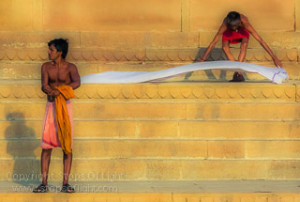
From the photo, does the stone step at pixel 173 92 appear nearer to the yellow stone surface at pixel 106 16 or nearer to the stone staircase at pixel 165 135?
the stone staircase at pixel 165 135

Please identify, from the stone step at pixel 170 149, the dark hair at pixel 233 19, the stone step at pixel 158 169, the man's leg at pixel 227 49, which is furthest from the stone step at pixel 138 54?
the stone step at pixel 158 169

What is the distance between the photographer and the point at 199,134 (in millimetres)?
12164

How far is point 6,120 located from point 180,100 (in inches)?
98.9

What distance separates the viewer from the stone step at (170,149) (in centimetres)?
1206

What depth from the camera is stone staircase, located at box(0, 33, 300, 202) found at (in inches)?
470

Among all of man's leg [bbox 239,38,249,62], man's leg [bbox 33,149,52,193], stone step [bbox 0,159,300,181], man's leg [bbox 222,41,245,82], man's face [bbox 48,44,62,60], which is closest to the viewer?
man's leg [bbox 33,149,52,193]

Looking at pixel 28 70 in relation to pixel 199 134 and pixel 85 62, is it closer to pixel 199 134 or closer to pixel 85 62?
pixel 85 62

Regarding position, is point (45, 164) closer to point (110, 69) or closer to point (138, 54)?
point (110, 69)

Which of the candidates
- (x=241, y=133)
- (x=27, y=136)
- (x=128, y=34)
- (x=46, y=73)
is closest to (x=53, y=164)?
(x=27, y=136)

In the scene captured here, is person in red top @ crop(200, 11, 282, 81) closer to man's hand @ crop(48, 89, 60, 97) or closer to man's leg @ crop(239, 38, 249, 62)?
man's leg @ crop(239, 38, 249, 62)

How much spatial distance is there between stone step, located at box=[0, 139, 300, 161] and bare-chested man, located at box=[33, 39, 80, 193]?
3.71 feet

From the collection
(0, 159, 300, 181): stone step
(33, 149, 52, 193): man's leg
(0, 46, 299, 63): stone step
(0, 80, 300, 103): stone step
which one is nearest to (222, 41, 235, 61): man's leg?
(0, 46, 299, 63): stone step

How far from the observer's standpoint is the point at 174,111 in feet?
40.5

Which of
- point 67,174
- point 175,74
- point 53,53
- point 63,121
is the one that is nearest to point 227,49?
point 175,74
